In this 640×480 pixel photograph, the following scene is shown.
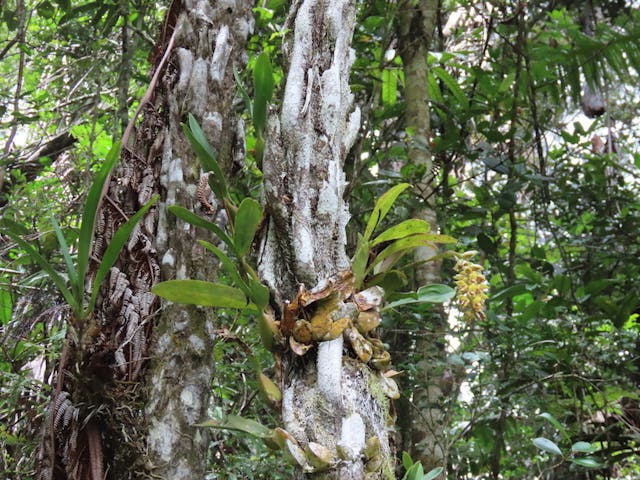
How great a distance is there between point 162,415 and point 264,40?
1579 millimetres

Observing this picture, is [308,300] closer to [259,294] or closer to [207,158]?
[259,294]

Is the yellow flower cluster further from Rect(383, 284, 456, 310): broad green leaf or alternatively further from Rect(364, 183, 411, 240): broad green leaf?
Rect(364, 183, 411, 240): broad green leaf

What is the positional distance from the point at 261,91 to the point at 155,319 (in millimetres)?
465

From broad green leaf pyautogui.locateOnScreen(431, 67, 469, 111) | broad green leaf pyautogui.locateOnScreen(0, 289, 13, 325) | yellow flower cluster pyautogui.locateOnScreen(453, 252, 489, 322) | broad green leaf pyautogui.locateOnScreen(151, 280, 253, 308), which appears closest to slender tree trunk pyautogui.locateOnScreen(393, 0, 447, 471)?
broad green leaf pyautogui.locateOnScreen(431, 67, 469, 111)

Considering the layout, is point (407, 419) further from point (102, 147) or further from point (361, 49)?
point (102, 147)

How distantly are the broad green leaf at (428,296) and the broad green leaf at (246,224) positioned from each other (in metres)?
0.24

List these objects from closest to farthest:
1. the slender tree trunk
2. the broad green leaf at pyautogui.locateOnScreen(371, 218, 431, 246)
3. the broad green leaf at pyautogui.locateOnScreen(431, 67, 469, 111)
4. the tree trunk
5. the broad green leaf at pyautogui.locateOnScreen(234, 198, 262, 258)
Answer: the tree trunk, the broad green leaf at pyautogui.locateOnScreen(234, 198, 262, 258), the broad green leaf at pyautogui.locateOnScreen(371, 218, 431, 246), the slender tree trunk, the broad green leaf at pyautogui.locateOnScreen(431, 67, 469, 111)

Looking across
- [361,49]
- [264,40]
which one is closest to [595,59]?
[361,49]

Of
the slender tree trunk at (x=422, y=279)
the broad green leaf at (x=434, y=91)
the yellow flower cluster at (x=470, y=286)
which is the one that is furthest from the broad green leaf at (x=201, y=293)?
the broad green leaf at (x=434, y=91)

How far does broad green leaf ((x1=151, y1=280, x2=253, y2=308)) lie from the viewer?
0.85m

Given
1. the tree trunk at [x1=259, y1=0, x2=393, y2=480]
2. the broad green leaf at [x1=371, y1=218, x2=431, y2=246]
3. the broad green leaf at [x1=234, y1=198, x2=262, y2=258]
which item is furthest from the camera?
the broad green leaf at [x1=371, y1=218, x2=431, y2=246]

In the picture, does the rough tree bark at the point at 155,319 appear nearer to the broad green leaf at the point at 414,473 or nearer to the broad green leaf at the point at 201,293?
the broad green leaf at the point at 201,293

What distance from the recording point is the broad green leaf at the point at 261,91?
3.27 ft

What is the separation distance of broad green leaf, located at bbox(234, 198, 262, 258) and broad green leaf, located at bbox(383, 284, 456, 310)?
0.24m
